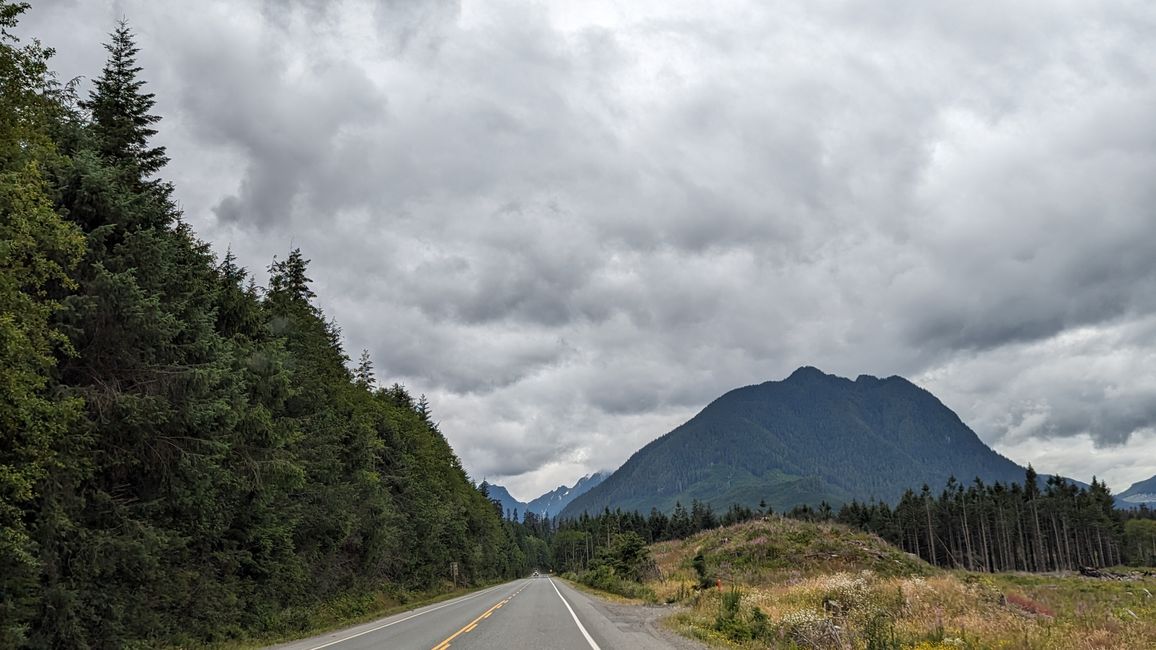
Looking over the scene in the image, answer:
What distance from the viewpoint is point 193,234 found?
65.1 ft

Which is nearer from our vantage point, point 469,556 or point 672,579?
point 672,579

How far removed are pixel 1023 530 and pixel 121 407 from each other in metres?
138

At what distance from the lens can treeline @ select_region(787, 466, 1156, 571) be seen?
107m

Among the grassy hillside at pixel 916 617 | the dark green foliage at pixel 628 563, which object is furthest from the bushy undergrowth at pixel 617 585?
the grassy hillside at pixel 916 617

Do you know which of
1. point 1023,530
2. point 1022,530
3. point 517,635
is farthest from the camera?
point 1023,530

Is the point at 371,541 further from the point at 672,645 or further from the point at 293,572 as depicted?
the point at 672,645

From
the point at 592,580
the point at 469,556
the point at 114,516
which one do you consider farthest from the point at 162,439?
the point at 469,556

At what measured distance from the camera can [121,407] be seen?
42.7 ft

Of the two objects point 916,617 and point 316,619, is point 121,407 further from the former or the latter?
point 916,617

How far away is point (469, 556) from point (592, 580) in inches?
807

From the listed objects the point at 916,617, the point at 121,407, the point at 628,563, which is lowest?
the point at 628,563

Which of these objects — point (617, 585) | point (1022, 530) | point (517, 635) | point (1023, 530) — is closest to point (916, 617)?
point (517, 635)

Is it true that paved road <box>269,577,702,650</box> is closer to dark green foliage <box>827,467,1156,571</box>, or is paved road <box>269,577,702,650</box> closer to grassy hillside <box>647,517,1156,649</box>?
grassy hillside <box>647,517,1156,649</box>

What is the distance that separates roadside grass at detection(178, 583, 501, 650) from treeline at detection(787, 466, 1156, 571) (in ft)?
314
